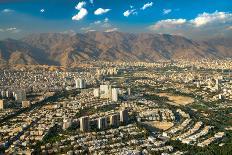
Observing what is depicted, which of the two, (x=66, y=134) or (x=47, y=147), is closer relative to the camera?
(x=47, y=147)

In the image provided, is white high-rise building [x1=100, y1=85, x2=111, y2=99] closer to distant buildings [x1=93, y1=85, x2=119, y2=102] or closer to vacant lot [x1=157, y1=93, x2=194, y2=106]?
distant buildings [x1=93, y1=85, x2=119, y2=102]

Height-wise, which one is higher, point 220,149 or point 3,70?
point 3,70

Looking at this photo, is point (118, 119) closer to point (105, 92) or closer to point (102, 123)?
point (102, 123)

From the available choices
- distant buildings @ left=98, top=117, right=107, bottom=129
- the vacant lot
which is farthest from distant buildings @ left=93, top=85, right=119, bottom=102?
distant buildings @ left=98, top=117, right=107, bottom=129

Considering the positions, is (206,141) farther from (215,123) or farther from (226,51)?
(226,51)

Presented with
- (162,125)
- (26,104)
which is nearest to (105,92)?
(26,104)

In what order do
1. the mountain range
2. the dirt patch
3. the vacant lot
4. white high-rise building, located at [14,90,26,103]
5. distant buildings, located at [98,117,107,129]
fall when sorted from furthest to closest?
the mountain range → white high-rise building, located at [14,90,26,103] → the vacant lot → the dirt patch → distant buildings, located at [98,117,107,129]

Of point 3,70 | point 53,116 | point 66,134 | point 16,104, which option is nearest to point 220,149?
point 66,134

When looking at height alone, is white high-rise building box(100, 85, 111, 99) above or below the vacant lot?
above
